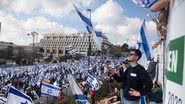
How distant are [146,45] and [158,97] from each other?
93.4 inches

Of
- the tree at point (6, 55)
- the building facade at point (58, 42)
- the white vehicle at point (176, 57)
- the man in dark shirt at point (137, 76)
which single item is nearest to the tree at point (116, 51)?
the tree at point (6, 55)

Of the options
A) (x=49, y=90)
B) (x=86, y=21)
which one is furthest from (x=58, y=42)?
(x=86, y=21)

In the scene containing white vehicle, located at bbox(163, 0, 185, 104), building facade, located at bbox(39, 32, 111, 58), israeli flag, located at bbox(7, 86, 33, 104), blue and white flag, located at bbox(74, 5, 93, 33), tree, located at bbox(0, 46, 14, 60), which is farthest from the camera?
building facade, located at bbox(39, 32, 111, 58)

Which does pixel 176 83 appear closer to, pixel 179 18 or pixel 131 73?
pixel 179 18

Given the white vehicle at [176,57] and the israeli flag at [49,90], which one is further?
the israeli flag at [49,90]

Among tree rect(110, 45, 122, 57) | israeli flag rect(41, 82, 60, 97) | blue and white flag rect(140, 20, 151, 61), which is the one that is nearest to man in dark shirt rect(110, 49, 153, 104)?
blue and white flag rect(140, 20, 151, 61)

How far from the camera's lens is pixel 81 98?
12.1 metres

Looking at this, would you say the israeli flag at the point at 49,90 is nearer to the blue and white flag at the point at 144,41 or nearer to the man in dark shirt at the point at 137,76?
the blue and white flag at the point at 144,41

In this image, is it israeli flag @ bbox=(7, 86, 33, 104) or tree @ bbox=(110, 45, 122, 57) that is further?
tree @ bbox=(110, 45, 122, 57)

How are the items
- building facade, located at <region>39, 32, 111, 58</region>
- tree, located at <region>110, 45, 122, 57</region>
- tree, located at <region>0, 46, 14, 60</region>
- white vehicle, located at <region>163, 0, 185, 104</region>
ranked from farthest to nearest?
building facade, located at <region>39, 32, 111, 58</region>, tree, located at <region>0, 46, 14, 60</region>, tree, located at <region>110, 45, 122, 57</region>, white vehicle, located at <region>163, 0, 185, 104</region>

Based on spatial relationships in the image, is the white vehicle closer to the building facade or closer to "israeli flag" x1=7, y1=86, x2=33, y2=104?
"israeli flag" x1=7, y1=86, x2=33, y2=104

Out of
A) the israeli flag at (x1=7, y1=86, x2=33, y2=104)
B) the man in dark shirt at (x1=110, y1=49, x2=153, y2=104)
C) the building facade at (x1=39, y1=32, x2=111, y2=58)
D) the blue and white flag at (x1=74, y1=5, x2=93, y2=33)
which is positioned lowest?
the israeli flag at (x1=7, y1=86, x2=33, y2=104)

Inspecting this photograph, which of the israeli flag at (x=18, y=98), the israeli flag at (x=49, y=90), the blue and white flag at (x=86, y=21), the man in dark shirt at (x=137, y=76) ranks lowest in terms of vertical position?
the israeli flag at (x=49, y=90)

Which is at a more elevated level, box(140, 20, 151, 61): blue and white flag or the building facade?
the building facade
